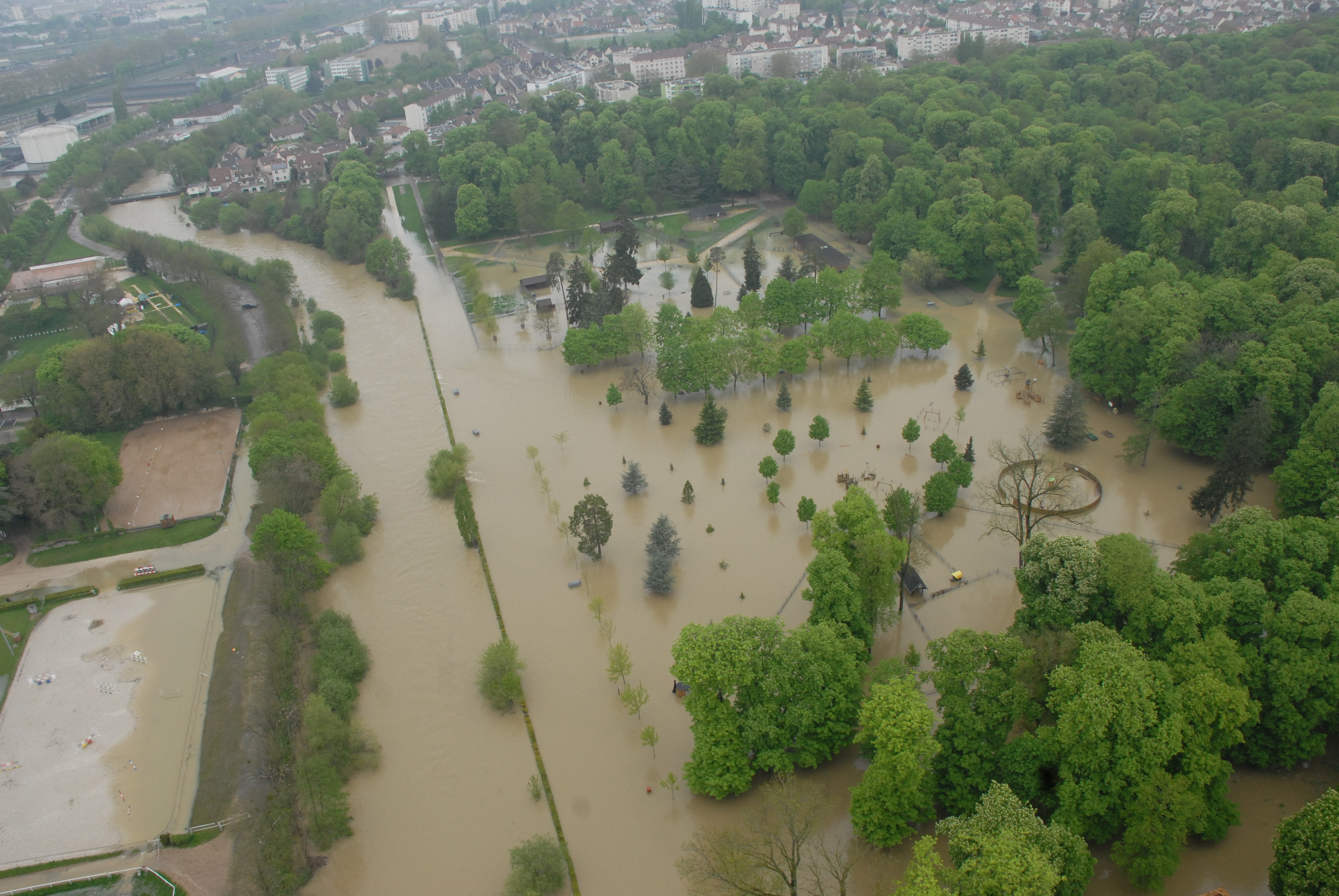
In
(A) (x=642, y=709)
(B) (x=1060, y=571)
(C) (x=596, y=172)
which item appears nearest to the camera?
(B) (x=1060, y=571)

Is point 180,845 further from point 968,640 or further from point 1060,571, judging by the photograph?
point 1060,571

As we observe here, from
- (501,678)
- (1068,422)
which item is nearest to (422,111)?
(1068,422)

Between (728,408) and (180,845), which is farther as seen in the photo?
(728,408)

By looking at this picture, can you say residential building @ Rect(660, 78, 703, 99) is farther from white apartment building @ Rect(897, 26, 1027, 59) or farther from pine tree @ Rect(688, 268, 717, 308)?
pine tree @ Rect(688, 268, 717, 308)

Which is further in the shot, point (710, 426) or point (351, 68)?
point (351, 68)

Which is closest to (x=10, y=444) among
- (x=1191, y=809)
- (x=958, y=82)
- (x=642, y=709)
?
(x=642, y=709)

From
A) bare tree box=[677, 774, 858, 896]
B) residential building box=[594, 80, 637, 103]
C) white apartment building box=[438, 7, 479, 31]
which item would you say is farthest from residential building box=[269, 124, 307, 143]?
bare tree box=[677, 774, 858, 896]

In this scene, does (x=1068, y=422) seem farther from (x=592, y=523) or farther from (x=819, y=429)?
(x=592, y=523)
